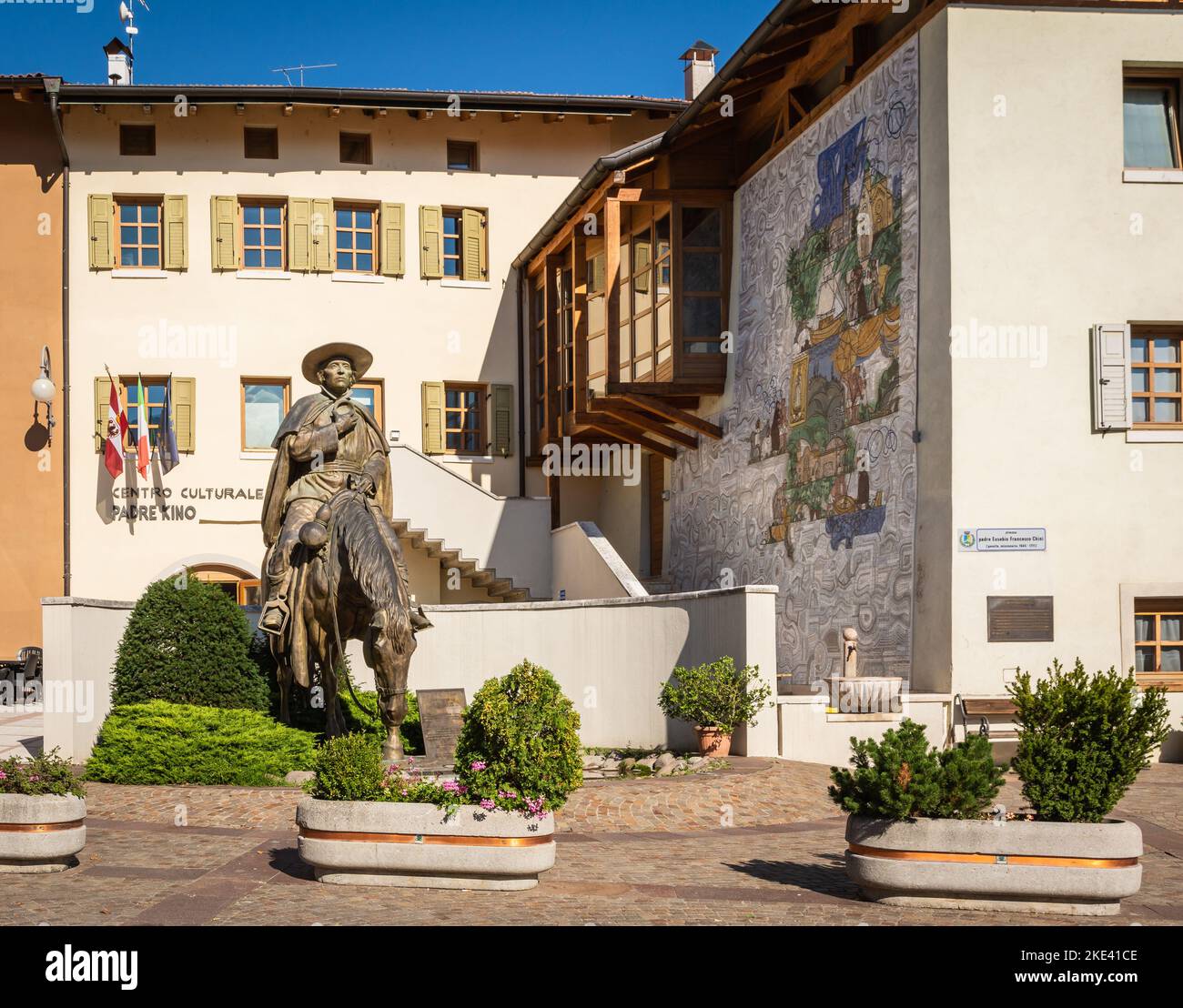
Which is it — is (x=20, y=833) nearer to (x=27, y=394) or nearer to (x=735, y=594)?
(x=735, y=594)

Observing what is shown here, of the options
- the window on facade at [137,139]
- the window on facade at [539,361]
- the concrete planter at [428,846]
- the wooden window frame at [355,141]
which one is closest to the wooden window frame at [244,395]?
the wooden window frame at [355,141]

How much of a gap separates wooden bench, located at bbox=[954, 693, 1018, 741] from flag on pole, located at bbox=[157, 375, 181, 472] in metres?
17.2

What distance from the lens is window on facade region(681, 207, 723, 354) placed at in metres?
23.8

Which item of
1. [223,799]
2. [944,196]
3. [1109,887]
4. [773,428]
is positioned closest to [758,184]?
[773,428]

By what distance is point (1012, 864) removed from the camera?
838 centimetres

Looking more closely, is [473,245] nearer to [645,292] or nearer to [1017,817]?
[645,292]

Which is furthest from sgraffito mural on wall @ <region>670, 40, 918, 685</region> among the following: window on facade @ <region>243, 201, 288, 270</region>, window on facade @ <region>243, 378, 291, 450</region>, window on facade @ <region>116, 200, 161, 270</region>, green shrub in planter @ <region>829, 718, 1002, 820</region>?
window on facade @ <region>116, 200, 161, 270</region>

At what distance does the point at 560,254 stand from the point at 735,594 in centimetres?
1350

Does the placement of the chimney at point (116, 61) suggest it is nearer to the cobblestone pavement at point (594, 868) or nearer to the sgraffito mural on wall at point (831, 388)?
the sgraffito mural on wall at point (831, 388)

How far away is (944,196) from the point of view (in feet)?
55.5

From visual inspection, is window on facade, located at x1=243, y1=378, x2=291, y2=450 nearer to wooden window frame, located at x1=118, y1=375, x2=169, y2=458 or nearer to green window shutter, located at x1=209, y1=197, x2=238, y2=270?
wooden window frame, located at x1=118, y1=375, x2=169, y2=458

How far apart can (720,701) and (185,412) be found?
16637mm

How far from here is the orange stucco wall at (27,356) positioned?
2845 cm
